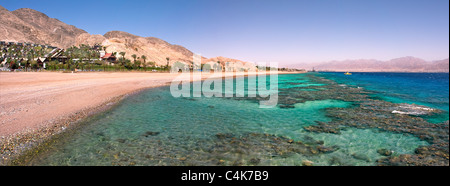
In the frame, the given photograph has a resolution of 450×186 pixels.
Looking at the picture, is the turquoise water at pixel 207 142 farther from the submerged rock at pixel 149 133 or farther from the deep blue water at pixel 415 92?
the deep blue water at pixel 415 92

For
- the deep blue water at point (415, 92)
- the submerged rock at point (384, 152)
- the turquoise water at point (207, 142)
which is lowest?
the submerged rock at point (384, 152)

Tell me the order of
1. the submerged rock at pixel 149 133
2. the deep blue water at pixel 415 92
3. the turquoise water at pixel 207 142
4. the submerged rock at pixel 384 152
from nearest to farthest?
the turquoise water at pixel 207 142 → the submerged rock at pixel 384 152 → the submerged rock at pixel 149 133 → the deep blue water at pixel 415 92

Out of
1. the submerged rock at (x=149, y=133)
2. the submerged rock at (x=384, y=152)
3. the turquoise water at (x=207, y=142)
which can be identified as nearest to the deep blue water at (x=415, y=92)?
the submerged rock at (x=384, y=152)

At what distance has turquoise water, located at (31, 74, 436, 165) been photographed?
305 inches

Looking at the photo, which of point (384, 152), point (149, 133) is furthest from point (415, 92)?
point (149, 133)

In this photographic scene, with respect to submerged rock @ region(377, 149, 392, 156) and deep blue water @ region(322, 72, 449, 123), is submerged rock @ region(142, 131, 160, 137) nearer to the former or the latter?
submerged rock @ region(377, 149, 392, 156)

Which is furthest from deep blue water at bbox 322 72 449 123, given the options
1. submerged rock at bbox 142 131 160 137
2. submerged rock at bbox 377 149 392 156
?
submerged rock at bbox 142 131 160 137

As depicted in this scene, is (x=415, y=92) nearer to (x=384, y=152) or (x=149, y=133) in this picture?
(x=384, y=152)

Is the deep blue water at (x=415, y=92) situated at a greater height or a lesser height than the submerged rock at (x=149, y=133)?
greater

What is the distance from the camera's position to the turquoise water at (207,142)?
774cm
